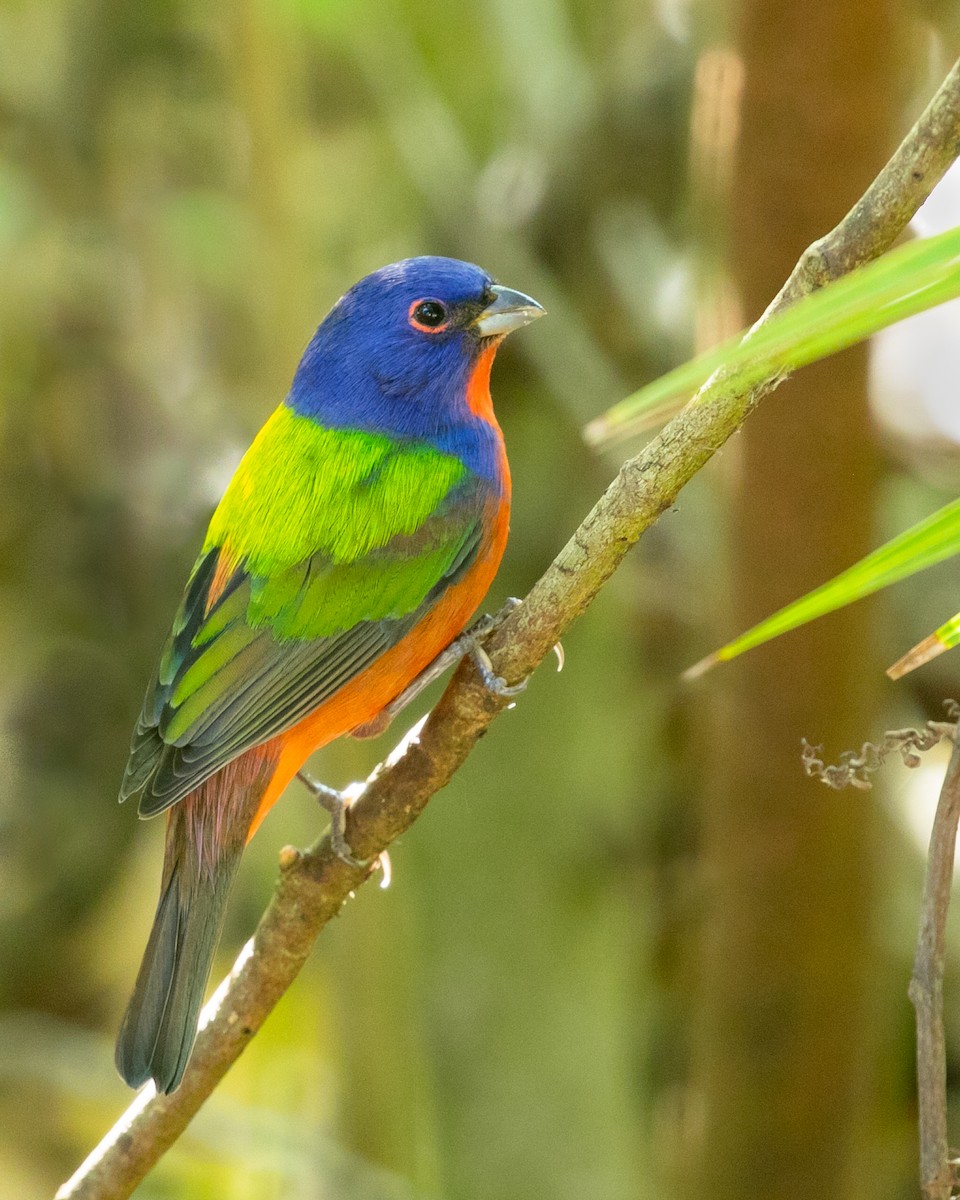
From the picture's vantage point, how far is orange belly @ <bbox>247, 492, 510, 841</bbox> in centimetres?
289

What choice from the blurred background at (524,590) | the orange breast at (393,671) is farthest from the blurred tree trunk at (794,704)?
the orange breast at (393,671)

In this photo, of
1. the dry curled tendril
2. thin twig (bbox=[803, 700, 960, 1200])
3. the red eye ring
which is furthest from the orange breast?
thin twig (bbox=[803, 700, 960, 1200])

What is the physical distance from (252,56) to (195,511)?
139 cm

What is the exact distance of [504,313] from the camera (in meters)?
3.23

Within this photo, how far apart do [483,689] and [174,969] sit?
0.89 meters

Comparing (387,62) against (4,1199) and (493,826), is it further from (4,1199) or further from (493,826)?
(4,1199)

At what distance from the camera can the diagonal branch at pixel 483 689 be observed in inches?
64.2

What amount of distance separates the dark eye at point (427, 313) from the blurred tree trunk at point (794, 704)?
0.85 meters

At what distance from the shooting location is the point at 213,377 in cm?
546

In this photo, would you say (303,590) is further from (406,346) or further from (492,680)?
(492,680)

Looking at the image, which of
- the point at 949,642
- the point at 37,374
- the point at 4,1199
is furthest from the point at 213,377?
the point at 949,642

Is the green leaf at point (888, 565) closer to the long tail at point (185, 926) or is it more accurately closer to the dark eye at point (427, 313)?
the long tail at point (185, 926)

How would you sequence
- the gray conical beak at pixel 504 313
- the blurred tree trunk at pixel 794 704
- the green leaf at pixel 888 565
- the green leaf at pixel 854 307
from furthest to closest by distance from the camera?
the blurred tree trunk at pixel 794 704, the gray conical beak at pixel 504 313, the green leaf at pixel 888 565, the green leaf at pixel 854 307

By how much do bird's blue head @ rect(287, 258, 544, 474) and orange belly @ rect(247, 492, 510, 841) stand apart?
0.37 m
